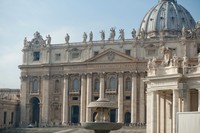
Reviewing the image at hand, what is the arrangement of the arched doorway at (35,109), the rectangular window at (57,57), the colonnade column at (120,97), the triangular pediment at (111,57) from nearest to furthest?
the colonnade column at (120,97) → the triangular pediment at (111,57) → the rectangular window at (57,57) → the arched doorway at (35,109)

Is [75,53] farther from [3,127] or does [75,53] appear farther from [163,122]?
[163,122]

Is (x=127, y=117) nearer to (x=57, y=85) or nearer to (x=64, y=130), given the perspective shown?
(x=64, y=130)

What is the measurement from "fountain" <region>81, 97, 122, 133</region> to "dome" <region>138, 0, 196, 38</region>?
8403 centimetres

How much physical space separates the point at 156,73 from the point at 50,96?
2410 inches

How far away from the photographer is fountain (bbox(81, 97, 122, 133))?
31.8m

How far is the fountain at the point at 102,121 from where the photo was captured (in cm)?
3178

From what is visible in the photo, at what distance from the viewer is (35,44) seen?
334 ft

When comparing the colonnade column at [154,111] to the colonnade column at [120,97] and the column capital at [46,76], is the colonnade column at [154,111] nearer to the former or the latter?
the colonnade column at [120,97]

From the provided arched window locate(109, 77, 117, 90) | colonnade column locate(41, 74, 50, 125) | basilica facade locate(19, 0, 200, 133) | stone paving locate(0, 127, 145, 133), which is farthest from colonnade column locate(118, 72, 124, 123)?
colonnade column locate(41, 74, 50, 125)

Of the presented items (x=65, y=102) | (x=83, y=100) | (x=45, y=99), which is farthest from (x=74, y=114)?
(x=45, y=99)

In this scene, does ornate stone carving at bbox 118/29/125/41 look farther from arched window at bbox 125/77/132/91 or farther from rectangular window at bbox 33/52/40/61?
rectangular window at bbox 33/52/40/61

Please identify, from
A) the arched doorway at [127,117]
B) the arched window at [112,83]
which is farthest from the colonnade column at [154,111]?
the arched window at [112,83]

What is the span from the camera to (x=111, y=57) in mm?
92438

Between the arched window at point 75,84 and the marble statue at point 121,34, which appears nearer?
the marble statue at point 121,34
